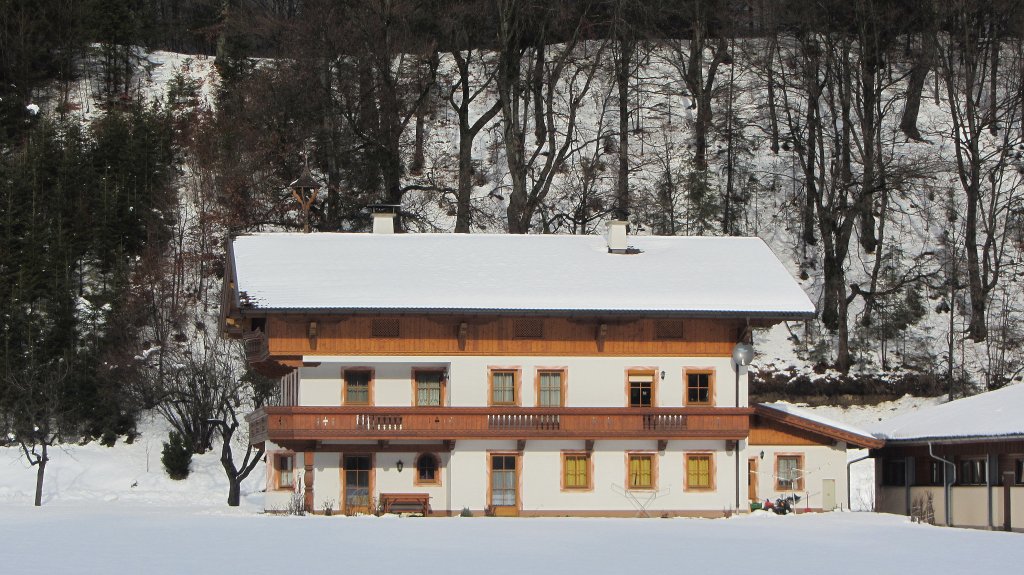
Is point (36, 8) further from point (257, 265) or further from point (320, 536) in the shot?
point (320, 536)

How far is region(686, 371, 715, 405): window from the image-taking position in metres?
43.0

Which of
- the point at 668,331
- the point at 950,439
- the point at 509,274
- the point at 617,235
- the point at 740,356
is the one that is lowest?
the point at 950,439

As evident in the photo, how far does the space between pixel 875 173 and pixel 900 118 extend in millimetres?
13903

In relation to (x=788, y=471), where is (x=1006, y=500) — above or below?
below

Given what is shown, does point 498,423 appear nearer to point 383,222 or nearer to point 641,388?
point 641,388

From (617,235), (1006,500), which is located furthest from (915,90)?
(1006,500)

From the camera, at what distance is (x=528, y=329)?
4247cm

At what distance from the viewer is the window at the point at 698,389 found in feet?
141

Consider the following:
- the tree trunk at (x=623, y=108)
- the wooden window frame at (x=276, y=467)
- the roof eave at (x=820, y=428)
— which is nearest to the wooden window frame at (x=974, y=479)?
the roof eave at (x=820, y=428)

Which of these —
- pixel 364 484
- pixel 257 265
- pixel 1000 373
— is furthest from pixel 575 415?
pixel 1000 373

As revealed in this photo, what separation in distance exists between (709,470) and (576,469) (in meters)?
3.68

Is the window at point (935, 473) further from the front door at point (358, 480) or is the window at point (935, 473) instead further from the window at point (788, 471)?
the front door at point (358, 480)

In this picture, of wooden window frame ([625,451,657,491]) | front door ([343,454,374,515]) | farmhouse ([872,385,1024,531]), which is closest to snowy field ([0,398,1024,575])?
farmhouse ([872,385,1024,531])

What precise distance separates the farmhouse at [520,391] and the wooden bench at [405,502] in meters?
0.06
